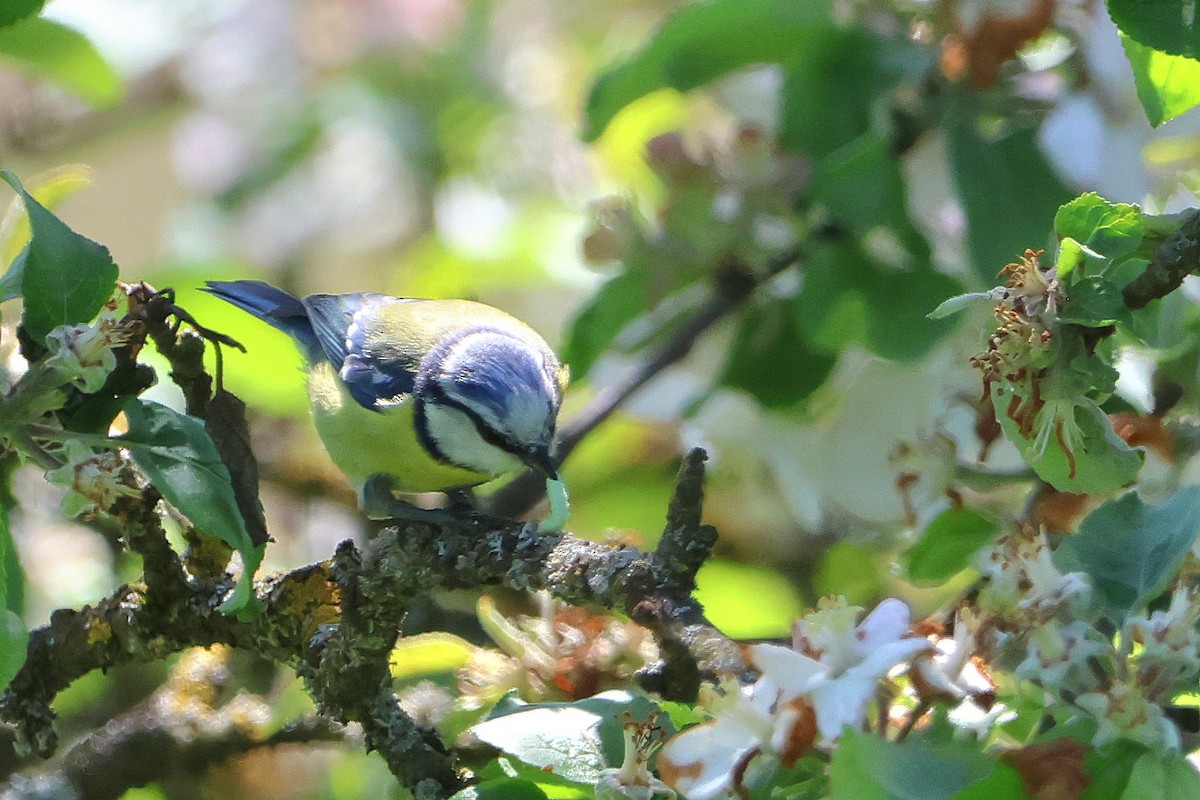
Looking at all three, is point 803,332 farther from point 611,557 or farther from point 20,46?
point 20,46

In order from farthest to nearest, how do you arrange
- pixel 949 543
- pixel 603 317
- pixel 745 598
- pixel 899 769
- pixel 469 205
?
pixel 469 205 → pixel 745 598 → pixel 603 317 → pixel 949 543 → pixel 899 769

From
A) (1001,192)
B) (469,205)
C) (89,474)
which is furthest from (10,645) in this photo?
(469,205)

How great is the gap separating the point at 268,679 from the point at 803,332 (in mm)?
481

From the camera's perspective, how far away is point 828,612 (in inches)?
15.4

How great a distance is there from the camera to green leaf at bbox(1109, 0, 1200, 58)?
47cm

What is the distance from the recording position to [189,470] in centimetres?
50

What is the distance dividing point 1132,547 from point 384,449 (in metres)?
0.54

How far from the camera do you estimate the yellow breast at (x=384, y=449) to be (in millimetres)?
853

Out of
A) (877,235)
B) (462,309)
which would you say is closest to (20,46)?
(462,309)

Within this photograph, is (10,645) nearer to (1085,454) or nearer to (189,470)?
(189,470)

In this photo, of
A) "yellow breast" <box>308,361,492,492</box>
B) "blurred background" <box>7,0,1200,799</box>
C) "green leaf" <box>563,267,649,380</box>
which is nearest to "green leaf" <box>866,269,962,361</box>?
"blurred background" <box>7,0,1200,799</box>

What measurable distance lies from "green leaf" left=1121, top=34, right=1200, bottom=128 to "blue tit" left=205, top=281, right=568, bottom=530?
396 millimetres

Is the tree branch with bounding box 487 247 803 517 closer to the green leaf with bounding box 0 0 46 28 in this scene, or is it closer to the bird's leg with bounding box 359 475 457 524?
the bird's leg with bounding box 359 475 457 524

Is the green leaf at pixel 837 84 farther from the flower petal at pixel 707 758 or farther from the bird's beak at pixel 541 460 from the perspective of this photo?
the flower petal at pixel 707 758
